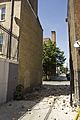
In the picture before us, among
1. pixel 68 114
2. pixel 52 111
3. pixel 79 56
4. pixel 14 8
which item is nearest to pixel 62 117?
pixel 68 114

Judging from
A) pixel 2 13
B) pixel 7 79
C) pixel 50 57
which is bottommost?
pixel 7 79

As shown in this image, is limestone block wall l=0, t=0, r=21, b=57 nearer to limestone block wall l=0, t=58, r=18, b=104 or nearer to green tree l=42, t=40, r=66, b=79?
limestone block wall l=0, t=58, r=18, b=104

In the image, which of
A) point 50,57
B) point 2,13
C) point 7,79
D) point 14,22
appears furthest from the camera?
point 50,57

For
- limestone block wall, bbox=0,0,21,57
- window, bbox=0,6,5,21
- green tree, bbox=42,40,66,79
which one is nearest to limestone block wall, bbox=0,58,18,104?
limestone block wall, bbox=0,0,21,57

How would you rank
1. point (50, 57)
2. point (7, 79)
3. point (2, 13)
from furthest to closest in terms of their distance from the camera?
point (50, 57) < point (2, 13) < point (7, 79)

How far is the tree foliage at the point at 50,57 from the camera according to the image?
4428 centimetres

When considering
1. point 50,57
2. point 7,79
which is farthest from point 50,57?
point 7,79

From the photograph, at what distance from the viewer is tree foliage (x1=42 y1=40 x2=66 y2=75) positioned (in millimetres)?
44284

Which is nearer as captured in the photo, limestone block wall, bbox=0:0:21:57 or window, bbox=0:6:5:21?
limestone block wall, bbox=0:0:21:57

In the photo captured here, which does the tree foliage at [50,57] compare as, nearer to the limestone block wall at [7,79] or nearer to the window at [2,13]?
the window at [2,13]

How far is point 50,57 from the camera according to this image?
44.8 meters

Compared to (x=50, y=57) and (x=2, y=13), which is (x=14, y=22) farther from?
(x=50, y=57)

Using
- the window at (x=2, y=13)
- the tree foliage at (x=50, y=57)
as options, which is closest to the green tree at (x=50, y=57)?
Answer: the tree foliage at (x=50, y=57)

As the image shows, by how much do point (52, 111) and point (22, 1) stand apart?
10181 mm
